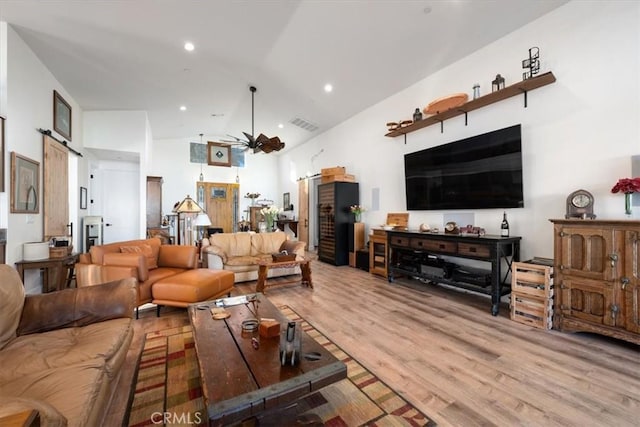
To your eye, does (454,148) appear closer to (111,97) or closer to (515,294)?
(515,294)

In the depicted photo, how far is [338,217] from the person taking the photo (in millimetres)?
6086

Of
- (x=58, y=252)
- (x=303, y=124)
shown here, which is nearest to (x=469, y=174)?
(x=303, y=124)

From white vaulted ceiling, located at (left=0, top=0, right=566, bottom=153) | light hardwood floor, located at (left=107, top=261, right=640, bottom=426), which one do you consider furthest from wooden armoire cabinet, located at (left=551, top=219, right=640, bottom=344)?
white vaulted ceiling, located at (left=0, top=0, right=566, bottom=153)

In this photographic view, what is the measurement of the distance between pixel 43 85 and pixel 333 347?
5.55 m

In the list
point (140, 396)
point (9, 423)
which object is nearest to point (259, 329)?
point (140, 396)

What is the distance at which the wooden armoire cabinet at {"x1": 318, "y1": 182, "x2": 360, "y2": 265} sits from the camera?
239 inches

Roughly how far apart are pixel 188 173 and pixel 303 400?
9.23 meters

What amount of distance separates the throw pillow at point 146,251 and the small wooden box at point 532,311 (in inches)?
175

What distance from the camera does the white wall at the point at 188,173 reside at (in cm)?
909

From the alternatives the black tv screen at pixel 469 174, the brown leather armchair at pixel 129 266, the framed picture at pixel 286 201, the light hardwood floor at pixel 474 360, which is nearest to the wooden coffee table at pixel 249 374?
the light hardwood floor at pixel 474 360

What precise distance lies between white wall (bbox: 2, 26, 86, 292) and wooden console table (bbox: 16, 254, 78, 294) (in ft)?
0.47

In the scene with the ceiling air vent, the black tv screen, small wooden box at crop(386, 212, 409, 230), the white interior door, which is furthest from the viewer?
the white interior door

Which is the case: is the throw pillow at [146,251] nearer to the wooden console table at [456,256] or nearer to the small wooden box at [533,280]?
the wooden console table at [456,256]

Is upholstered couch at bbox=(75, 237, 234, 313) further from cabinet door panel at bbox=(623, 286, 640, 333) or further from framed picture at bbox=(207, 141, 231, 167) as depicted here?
framed picture at bbox=(207, 141, 231, 167)
